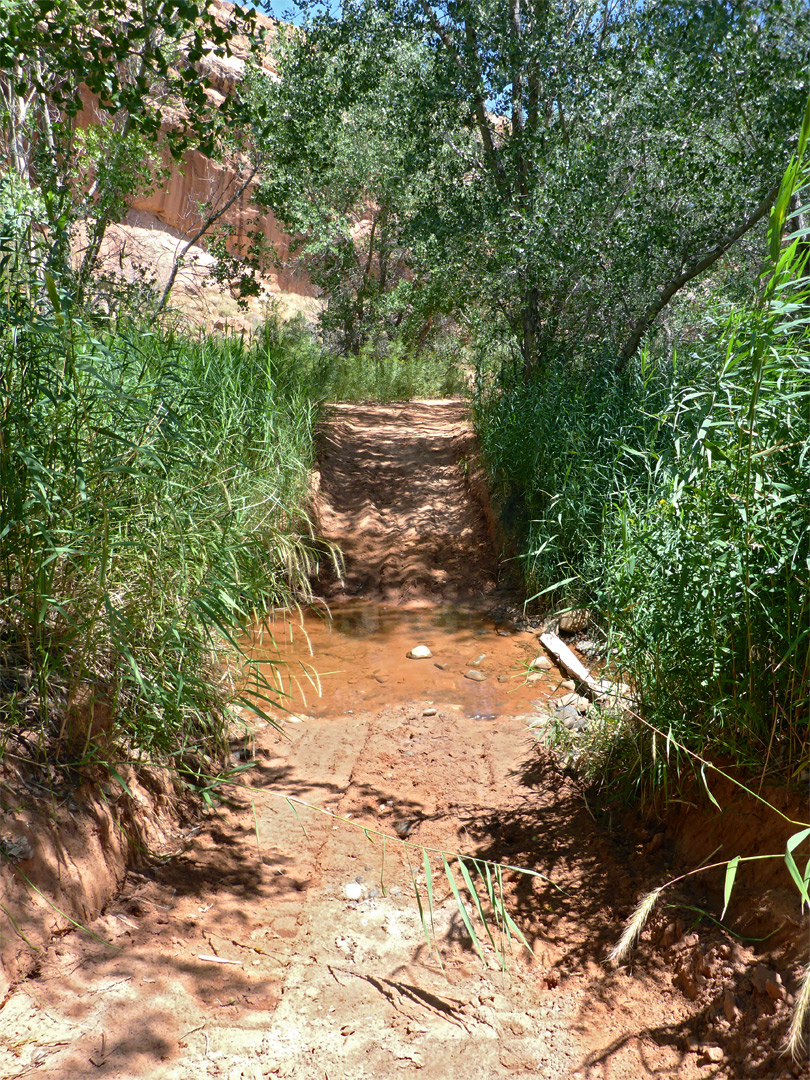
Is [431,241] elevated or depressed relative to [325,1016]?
elevated

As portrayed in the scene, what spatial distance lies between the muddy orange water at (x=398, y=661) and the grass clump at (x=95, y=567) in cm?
105

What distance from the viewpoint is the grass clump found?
2270 millimetres

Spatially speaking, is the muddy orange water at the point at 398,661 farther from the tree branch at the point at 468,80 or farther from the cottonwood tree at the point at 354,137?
the tree branch at the point at 468,80

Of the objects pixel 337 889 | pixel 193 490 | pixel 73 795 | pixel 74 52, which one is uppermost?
pixel 74 52

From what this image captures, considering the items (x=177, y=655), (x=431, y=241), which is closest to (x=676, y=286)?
(x=431, y=241)

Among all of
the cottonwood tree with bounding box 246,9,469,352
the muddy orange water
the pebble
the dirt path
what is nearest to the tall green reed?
the dirt path

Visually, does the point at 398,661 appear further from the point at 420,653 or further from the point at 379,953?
the point at 379,953

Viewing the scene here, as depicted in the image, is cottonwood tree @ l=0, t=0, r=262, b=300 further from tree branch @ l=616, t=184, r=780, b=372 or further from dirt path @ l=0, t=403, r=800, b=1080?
tree branch @ l=616, t=184, r=780, b=372

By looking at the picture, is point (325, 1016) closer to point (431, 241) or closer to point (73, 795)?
point (73, 795)

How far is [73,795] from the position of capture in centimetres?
227

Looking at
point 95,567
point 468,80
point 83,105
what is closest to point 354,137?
point 468,80

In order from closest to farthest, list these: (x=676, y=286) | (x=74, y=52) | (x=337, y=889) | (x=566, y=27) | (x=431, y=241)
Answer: (x=337, y=889)
(x=74, y=52)
(x=676, y=286)
(x=566, y=27)
(x=431, y=241)

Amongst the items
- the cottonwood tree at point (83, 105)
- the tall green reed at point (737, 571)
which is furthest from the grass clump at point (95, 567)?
the tall green reed at point (737, 571)

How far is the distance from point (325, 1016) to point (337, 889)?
2.05ft
